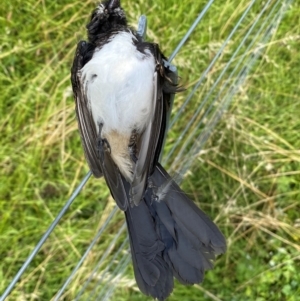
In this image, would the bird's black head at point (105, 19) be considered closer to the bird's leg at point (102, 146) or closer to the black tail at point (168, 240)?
the bird's leg at point (102, 146)

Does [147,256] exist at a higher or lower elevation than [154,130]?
lower

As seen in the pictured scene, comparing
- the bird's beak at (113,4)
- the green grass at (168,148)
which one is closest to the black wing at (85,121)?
the bird's beak at (113,4)

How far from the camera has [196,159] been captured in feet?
7.05

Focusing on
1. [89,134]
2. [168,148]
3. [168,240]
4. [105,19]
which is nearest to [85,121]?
[89,134]

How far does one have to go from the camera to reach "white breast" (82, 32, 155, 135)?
137 cm

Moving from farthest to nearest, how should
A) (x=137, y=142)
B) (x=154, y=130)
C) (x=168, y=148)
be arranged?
(x=168, y=148)
(x=137, y=142)
(x=154, y=130)

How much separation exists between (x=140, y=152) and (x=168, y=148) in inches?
31.9

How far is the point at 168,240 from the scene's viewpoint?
1437 millimetres

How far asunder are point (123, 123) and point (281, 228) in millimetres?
1015

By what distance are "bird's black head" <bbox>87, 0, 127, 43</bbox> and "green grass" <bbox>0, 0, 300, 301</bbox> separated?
0.69 metres

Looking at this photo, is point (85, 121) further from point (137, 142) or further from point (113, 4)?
point (113, 4)

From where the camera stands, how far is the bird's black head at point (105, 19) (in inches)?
60.6

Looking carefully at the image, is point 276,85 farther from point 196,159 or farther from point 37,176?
point 37,176

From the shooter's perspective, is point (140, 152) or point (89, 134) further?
point (89, 134)
